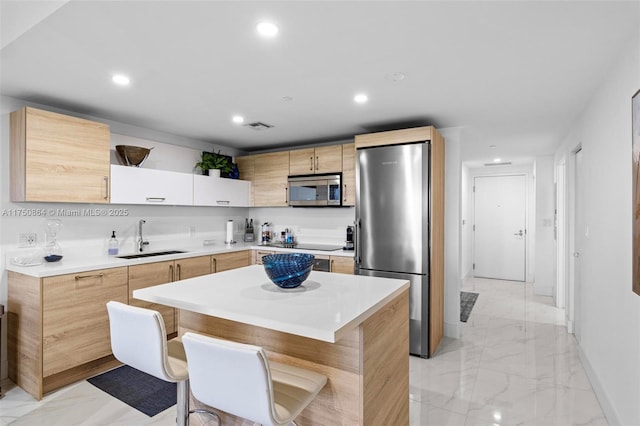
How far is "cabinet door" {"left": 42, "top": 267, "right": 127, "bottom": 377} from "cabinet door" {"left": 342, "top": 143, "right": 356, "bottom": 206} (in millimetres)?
2412

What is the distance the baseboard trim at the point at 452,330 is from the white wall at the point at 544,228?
2754 mm

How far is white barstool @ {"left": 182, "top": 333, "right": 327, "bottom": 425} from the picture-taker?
118cm

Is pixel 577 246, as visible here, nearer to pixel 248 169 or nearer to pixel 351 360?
pixel 351 360

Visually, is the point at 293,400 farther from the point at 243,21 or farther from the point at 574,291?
the point at 574,291

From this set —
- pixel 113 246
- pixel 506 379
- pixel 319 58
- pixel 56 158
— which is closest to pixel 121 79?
pixel 56 158

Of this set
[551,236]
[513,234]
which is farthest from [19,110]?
[513,234]

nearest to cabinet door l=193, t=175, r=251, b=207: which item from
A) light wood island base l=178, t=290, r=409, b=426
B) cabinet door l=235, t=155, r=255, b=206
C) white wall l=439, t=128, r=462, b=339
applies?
cabinet door l=235, t=155, r=255, b=206

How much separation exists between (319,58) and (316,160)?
85.5 inches

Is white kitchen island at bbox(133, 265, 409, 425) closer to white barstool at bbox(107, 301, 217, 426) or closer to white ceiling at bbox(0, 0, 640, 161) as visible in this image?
white barstool at bbox(107, 301, 217, 426)

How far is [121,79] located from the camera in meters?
2.46

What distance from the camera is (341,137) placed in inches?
171

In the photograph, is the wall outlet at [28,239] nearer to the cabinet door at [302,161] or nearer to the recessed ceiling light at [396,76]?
the cabinet door at [302,161]

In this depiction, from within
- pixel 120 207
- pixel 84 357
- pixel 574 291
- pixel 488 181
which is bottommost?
pixel 84 357

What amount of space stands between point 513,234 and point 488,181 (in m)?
1.16
